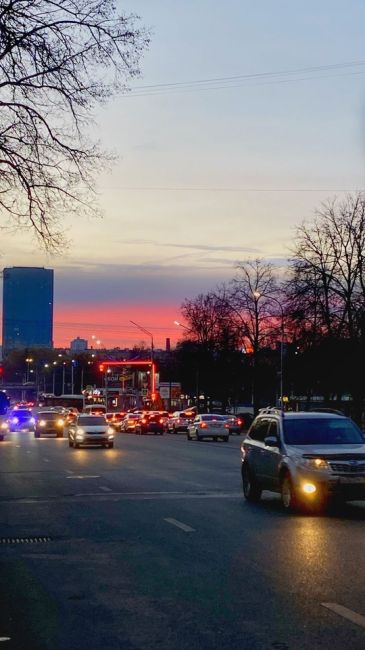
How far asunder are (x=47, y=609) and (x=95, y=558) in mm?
2993

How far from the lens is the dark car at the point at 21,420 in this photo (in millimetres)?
84075

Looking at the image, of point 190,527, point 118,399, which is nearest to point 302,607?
point 190,527

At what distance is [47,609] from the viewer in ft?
28.4

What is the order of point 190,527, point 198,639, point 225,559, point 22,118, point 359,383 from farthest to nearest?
point 359,383
point 22,118
point 190,527
point 225,559
point 198,639

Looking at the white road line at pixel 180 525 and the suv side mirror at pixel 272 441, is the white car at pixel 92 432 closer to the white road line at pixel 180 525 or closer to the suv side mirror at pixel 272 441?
the suv side mirror at pixel 272 441

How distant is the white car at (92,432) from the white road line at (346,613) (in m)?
36.0

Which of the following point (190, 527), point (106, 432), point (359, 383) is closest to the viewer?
point (190, 527)

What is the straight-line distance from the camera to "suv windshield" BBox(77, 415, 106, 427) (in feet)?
147

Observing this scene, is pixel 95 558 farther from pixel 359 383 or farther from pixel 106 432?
pixel 359 383

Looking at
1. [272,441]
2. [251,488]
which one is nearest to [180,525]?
[272,441]

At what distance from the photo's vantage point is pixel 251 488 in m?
18.2

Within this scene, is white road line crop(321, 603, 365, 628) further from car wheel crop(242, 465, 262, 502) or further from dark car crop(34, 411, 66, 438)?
dark car crop(34, 411, 66, 438)

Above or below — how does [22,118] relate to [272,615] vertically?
above

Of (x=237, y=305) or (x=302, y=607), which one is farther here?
(x=237, y=305)
